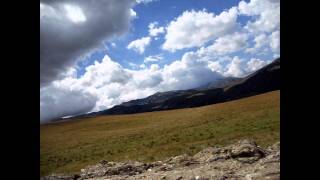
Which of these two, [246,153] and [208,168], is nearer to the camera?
[208,168]

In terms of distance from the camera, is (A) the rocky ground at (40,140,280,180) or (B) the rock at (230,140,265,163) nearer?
(A) the rocky ground at (40,140,280,180)

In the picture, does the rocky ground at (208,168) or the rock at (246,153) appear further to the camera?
the rock at (246,153)

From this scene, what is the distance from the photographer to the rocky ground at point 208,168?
1697 cm

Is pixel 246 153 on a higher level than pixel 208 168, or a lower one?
higher

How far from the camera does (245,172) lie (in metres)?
17.2

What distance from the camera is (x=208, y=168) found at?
18844 millimetres

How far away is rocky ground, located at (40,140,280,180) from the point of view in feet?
55.7
